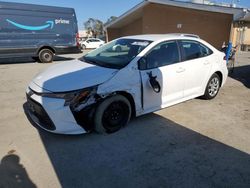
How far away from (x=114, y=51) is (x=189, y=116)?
1.97 metres

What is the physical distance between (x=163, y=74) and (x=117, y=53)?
3.25 ft

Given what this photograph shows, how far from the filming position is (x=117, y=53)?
4551 millimetres

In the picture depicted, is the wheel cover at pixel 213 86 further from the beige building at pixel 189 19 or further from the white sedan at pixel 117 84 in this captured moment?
the beige building at pixel 189 19

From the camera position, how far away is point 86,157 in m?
3.20

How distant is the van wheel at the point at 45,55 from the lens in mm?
12369

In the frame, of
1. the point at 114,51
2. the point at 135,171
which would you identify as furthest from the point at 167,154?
the point at 114,51

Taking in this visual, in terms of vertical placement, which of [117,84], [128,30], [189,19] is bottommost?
[117,84]

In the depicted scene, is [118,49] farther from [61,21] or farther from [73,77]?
[61,21]

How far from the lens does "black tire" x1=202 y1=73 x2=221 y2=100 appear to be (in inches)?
214

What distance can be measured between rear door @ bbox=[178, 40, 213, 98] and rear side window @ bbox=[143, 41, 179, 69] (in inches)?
8.2

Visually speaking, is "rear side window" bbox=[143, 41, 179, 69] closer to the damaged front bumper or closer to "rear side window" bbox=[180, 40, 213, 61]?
"rear side window" bbox=[180, 40, 213, 61]

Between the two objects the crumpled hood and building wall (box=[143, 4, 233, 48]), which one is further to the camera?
building wall (box=[143, 4, 233, 48])

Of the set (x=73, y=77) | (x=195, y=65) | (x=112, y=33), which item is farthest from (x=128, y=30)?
(x=73, y=77)

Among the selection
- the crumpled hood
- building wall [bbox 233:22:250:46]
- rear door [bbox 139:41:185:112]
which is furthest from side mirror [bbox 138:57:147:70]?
building wall [bbox 233:22:250:46]
